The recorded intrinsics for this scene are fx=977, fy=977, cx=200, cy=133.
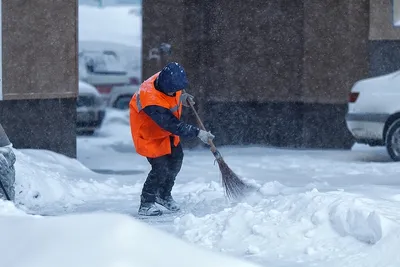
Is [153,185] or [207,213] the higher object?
[153,185]

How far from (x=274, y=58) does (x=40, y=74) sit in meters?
3.94

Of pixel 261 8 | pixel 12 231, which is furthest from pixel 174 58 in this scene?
pixel 12 231

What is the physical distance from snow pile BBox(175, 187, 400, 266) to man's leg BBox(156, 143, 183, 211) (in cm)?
121

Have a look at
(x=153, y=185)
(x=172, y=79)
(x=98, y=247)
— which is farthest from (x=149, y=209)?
(x=98, y=247)

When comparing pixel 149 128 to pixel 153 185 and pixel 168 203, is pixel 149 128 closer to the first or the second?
pixel 153 185

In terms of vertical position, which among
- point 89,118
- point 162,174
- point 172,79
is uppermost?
point 172,79

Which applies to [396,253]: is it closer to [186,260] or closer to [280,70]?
[186,260]

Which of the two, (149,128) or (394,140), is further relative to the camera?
(394,140)

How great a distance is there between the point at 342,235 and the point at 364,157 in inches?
259

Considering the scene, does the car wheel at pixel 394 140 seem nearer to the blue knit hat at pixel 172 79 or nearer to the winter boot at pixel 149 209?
the winter boot at pixel 149 209

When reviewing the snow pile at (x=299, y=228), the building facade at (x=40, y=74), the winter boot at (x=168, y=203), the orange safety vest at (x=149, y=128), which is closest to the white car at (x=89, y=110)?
the building facade at (x=40, y=74)

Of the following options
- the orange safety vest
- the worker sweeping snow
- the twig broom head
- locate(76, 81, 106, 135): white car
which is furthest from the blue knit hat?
locate(76, 81, 106, 135): white car

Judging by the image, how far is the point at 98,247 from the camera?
3.79 metres

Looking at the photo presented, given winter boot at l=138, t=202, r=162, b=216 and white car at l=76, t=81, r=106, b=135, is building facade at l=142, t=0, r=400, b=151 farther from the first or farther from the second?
winter boot at l=138, t=202, r=162, b=216
